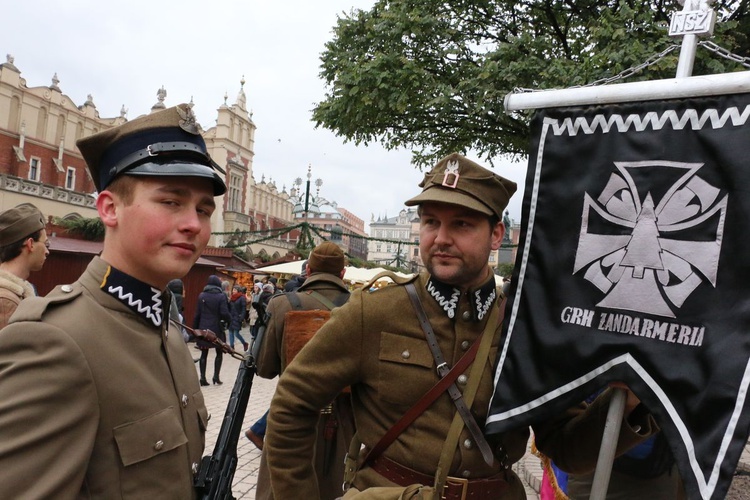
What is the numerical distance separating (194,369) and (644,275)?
1.55 meters

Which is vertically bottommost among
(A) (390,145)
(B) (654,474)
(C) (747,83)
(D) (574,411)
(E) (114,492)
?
(B) (654,474)

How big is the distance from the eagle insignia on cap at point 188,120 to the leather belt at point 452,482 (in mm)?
1417

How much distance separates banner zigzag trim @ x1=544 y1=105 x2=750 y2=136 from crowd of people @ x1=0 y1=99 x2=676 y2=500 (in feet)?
1.70

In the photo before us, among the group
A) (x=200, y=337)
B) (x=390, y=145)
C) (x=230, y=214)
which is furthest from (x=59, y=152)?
(x=200, y=337)

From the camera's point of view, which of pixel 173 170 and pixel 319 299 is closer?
pixel 173 170

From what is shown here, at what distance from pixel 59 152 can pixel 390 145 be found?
4336 centimetres

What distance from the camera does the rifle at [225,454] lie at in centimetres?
183

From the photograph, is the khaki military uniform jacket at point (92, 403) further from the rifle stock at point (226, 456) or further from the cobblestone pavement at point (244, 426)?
the cobblestone pavement at point (244, 426)

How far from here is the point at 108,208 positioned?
5.42 ft

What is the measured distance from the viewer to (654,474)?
9.63 ft

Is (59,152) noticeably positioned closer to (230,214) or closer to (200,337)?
(230,214)

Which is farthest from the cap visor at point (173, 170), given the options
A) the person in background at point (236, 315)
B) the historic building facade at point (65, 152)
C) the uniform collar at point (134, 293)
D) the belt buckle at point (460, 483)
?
Answer: the historic building facade at point (65, 152)

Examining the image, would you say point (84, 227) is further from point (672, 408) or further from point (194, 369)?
point (672, 408)

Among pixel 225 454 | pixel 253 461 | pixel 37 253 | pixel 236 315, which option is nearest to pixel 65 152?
pixel 236 315
